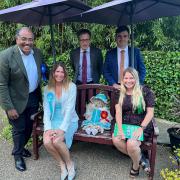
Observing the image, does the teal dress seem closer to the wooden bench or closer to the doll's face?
the wooden bench

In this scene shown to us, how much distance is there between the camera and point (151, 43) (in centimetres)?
806

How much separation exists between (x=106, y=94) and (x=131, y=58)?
0.72m

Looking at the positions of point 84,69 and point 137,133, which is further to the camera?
point 84,69

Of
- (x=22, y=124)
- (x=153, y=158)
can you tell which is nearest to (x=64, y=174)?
(x=22, y=124)

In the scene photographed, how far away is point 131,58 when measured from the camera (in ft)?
15.5

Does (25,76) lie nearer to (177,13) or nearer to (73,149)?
(73,149)

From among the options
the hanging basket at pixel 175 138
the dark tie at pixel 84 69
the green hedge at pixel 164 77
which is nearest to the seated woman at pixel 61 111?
the dark tie at pixel 84 69

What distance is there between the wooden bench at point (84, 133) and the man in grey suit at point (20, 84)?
0.18 metres

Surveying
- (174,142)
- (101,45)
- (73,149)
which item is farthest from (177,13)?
(101,45)

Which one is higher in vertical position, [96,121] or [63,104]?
[63,104]

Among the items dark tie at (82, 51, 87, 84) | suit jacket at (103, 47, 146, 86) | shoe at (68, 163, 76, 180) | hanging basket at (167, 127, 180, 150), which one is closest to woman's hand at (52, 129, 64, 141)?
shoe at (68, 163, 76, 180)

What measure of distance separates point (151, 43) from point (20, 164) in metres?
5.21

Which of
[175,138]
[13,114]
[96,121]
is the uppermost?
[13,114]

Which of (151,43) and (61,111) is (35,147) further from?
(151,43)
